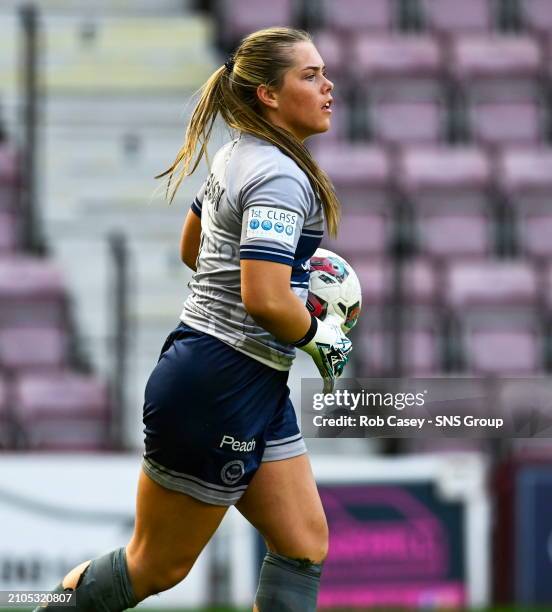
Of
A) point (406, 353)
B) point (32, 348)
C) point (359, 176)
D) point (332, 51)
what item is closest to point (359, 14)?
point (332, 51)

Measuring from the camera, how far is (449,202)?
10.6 meters

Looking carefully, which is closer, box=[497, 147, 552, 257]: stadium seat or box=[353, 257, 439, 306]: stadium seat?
box=[353, 257, 439, 306]: stadium seat

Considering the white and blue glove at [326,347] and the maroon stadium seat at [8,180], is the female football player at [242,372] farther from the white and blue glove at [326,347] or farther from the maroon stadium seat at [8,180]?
the maroon stadium seat at [8,180]

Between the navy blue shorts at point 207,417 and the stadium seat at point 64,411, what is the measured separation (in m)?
5.75

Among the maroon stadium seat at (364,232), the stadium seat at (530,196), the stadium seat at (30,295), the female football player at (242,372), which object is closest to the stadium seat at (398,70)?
the stadium seat at (530,196)

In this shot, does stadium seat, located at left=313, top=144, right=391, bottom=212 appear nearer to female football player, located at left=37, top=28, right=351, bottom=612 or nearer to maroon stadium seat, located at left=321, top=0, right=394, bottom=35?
maroon stadium seat, located at left=321, top=0, right=394, bottom=35

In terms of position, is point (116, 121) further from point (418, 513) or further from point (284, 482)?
point (284, 482)

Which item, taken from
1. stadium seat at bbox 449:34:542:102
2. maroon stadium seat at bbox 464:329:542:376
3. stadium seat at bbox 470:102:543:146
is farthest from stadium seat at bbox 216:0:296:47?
maroon stadium seat at bbox 464:329:542:376

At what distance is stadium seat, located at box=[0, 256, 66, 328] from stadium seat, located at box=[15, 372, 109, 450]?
539mm

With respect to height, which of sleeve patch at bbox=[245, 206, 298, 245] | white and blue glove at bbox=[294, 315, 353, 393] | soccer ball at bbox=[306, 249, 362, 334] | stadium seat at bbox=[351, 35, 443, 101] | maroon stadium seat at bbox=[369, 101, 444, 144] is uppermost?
stadium seat at bbox=[351, 35, 443, 101]

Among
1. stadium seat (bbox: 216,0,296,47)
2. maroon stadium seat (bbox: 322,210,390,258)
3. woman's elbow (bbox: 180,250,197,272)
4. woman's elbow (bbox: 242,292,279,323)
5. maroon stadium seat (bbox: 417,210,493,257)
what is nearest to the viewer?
woman's elbow (bbox: 242,292,279,323)

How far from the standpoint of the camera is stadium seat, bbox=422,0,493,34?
11977mm

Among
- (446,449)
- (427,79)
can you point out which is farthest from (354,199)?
(446,449)

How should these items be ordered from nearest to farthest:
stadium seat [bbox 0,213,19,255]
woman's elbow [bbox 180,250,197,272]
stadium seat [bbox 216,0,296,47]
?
woman's elbow [bbox 180,250,197,272] → stadium seat [bbox 0,213,19,255] → stadium seat [bbox 216,0,296,47]
